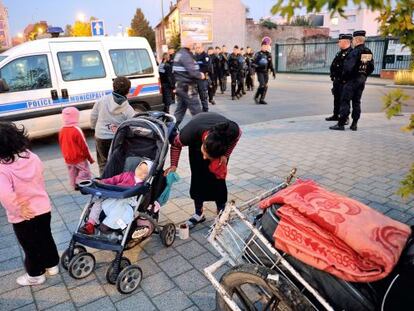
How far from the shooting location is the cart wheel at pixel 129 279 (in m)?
2.76

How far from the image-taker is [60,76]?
23.0 ft

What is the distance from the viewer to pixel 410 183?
201cm

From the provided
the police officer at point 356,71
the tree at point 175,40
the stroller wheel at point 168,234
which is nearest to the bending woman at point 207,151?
the stroller wheel at point 168,234

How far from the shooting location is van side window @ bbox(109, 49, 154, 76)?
7.80m

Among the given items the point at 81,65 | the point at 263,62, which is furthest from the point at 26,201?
the point at 263,62

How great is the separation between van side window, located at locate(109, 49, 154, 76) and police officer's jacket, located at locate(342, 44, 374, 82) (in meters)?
4.49

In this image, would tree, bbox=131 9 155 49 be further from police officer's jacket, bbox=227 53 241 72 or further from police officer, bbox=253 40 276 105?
police officer, bbox=253 40 276 105

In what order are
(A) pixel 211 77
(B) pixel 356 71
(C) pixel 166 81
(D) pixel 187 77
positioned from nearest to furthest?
(B) pixel 356 71 < (D) pixel 187 77 < (C) pixel 166 81 < (A) pixel 211 77

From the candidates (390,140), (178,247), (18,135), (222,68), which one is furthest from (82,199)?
(222,68)

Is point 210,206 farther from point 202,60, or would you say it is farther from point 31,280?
point 202,60

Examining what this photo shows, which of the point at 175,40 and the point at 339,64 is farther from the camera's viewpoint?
the point at 175,40

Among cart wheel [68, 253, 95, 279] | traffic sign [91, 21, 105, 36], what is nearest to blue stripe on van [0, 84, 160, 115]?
cart wheel [68, 253, 95, 279]

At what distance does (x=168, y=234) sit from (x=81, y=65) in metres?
5.23

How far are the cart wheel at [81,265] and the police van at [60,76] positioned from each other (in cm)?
464
